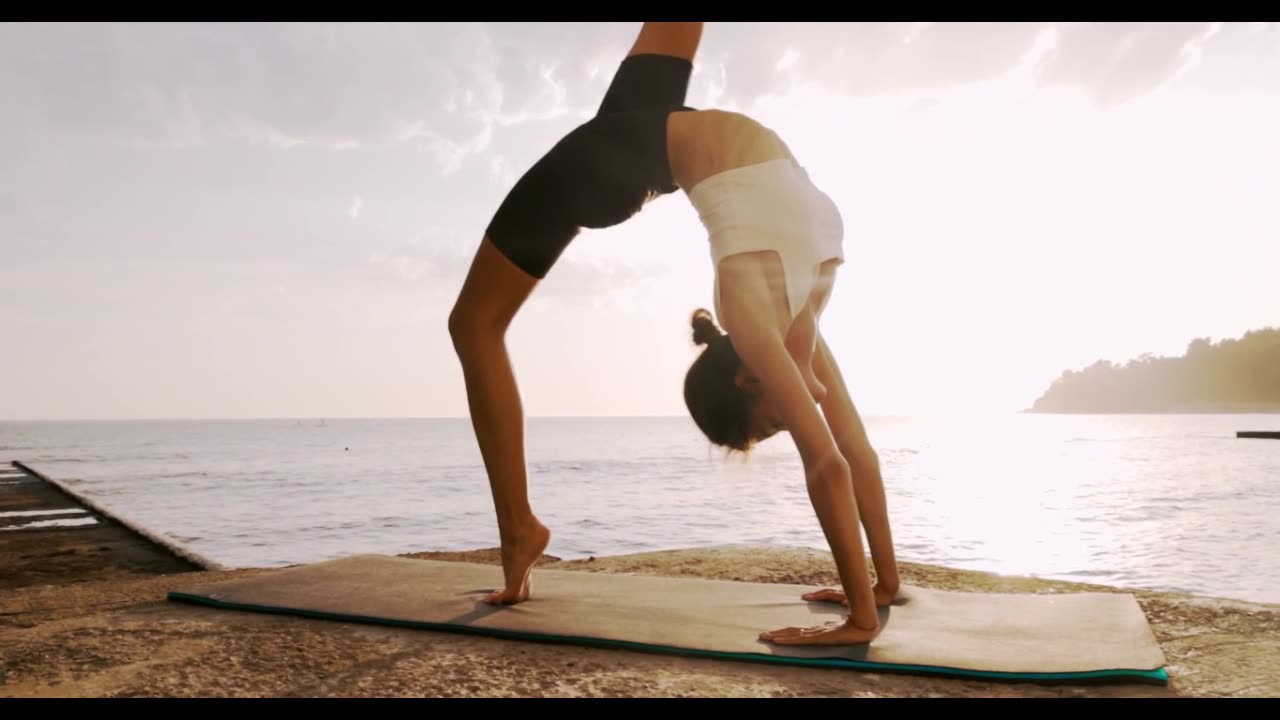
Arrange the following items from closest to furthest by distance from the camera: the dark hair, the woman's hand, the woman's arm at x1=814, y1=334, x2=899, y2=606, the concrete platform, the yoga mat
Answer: the yoga mat
the woman's hand
the dark hair
the woman's arm at x1=814, y1=334, x2=899, y2=606
the concrete platform

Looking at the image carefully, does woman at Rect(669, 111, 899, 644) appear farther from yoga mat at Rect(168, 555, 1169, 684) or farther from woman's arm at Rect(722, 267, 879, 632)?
yoga mat at Rect(168, 555, 1169, 684)

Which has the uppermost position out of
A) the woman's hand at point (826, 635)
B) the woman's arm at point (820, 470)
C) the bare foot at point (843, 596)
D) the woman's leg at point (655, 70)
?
the woman's leg at point (655, 70)

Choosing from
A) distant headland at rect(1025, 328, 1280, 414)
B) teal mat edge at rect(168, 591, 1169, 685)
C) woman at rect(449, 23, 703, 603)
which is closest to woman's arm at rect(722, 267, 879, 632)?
teal mat edge at rect(168, 591, 1169, 685)

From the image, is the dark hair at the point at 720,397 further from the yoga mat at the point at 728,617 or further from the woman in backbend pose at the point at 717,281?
the yoga mat at the point at 728,617

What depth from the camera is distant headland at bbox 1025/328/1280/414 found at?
10031cm

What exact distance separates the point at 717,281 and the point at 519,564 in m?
1.12

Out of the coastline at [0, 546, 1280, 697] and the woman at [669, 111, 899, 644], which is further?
the woman at [669, 111, 899, 644]

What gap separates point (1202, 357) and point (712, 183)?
136511 mm

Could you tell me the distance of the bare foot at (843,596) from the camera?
2.62 meters

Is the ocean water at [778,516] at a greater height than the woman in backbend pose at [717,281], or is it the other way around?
the woman in backbend pose at [717,281]

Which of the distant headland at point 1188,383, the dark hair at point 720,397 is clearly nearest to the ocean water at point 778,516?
the dark hair at point 720,397

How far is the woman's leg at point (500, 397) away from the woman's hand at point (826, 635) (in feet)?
2.68

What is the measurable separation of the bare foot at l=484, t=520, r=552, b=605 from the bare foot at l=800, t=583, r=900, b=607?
86 cm
